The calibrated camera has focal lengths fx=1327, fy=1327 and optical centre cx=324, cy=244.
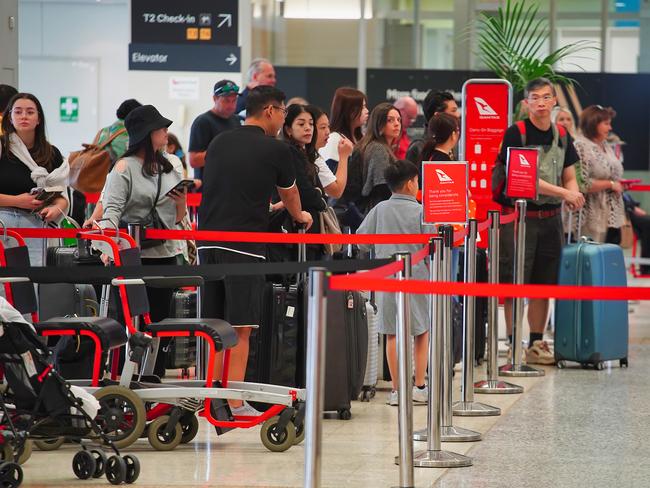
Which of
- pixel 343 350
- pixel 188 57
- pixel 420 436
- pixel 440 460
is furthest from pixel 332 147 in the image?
pixel 188 57

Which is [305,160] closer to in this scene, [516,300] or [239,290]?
[239,290]

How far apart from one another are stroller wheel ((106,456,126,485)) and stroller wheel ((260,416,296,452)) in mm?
892

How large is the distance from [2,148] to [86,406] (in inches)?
83.5

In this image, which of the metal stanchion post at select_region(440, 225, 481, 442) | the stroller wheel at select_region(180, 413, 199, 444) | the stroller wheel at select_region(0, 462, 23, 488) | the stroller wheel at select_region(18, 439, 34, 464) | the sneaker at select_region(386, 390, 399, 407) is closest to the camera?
the stroller wheel at select_region(0, 462, 23, 488)

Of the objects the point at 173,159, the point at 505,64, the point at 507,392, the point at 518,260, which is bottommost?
the point at 507,392

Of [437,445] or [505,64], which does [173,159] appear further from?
[505,64]

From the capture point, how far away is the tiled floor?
521 cm

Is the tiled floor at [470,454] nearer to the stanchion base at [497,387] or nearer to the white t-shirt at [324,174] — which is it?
the stanchion base at [497,387]

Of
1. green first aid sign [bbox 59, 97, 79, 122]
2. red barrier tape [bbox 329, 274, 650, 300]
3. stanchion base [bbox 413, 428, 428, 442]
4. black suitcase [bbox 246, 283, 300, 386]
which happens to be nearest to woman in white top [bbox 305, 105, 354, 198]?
black suitcase [bbox 246, 283, 300, 386]

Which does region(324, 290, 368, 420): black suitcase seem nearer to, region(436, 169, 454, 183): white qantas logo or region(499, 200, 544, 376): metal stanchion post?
region(436, 169, 454, 183): white qantas logo

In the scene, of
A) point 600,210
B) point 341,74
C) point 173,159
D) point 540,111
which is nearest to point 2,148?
point 173,159

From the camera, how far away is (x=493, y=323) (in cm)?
736

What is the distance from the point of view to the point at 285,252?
274 inches

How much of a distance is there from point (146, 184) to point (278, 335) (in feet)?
3.40
